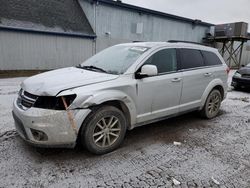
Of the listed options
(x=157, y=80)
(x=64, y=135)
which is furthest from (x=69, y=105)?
(x=157, y=80)

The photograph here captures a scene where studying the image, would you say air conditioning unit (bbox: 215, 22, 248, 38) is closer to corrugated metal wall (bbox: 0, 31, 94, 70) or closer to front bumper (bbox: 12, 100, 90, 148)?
corrugated metal wall (bbox: 0, 31, 94, 70)

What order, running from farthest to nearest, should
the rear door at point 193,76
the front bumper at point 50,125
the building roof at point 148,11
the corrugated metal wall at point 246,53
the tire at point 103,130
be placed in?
the corrugated metal wall at point 246,53, the building roof at point 148,11, the rear door at point 193,76, the tire at point 103,130, the front bumper at point 50,125

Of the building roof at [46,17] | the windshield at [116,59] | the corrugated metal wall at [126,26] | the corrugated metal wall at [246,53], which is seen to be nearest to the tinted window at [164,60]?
the windshield at [116,59]

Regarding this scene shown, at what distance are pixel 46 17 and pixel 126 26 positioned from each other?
7048 millimetres

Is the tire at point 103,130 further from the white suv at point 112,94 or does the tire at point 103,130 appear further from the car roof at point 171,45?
the car roof at point 171,45

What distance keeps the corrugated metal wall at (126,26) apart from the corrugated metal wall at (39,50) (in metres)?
1.62

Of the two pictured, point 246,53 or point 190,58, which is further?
point 246,53

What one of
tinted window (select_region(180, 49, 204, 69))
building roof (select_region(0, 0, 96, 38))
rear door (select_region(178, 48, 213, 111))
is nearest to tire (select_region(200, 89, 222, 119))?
rear door (select_region(178, 48, 213, 111))

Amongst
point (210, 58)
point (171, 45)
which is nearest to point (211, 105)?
point (210, 58)

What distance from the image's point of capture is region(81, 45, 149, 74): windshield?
3.57m

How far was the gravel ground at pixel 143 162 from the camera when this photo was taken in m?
2.61

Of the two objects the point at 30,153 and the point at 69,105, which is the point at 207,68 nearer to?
the point at 69,105

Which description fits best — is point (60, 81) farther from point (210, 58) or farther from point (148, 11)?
point (148, 11)

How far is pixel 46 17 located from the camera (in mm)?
14836
